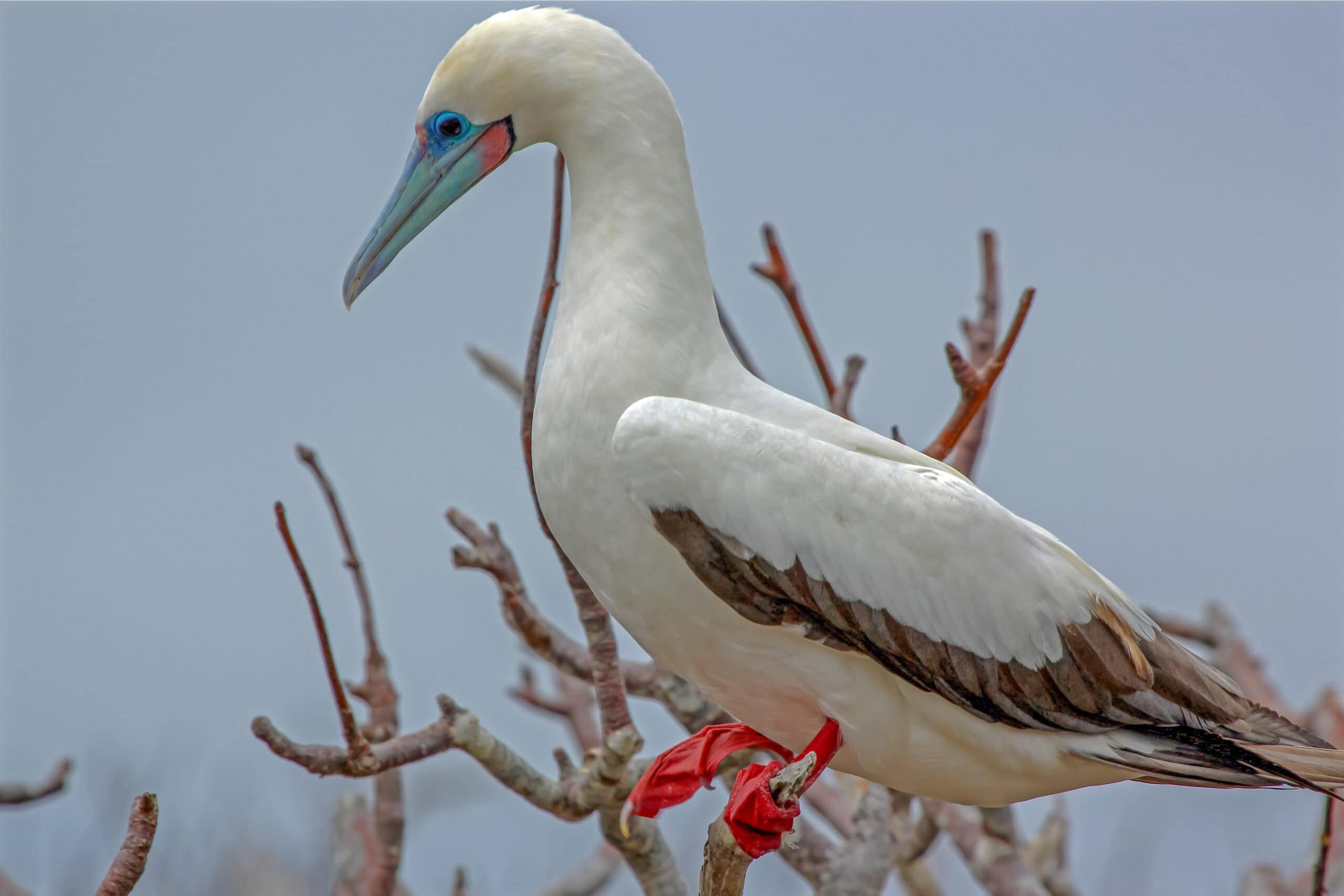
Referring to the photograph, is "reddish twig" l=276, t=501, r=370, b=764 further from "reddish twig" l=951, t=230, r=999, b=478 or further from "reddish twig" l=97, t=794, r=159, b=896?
"reddish twig" l=951, t=230, r=999, b=478

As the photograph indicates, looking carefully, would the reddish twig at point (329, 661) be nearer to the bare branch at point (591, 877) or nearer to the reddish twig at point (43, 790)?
the reddish twig at point (43, 790)

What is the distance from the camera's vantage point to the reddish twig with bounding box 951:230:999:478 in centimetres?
386

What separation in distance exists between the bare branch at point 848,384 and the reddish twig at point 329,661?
1636mm

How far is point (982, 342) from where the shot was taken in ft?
12.8

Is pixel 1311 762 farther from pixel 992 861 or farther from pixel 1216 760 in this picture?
pixel 992 861

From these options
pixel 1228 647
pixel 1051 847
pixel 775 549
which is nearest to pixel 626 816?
pixel 775 549

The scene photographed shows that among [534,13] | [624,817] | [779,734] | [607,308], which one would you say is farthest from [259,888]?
[534,13]

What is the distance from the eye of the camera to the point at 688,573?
244 cm

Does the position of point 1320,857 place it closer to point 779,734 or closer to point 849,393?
point 779,734

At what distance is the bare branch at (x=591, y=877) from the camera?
16.8 ft

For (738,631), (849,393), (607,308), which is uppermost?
(849,393)

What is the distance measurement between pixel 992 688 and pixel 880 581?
1.03 ft

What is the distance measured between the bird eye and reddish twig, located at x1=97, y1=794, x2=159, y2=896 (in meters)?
1.43

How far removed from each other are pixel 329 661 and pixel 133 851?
504 millimetres
